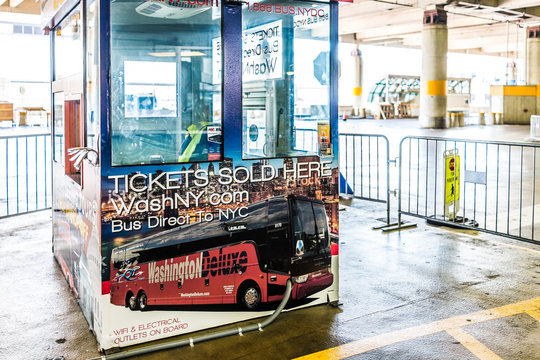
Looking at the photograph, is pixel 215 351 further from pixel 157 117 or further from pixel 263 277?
pixel 157 117

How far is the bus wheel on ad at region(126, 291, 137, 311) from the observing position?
3748mm

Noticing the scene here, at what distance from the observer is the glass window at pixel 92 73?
3604 millimetres

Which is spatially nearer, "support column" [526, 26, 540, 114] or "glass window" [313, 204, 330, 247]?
"glass window" [313, 204, 330, 247]

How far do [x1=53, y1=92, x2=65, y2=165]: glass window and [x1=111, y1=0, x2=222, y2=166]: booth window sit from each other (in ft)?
5.41

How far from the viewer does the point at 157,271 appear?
3.86m

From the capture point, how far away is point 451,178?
7.55 m

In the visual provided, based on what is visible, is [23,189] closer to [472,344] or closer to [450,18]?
[472,344]

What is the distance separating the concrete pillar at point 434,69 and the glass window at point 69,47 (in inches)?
1034

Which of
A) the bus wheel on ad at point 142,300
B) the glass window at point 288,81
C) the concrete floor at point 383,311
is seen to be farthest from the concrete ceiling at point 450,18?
the bus wheel on ad at point 142,300

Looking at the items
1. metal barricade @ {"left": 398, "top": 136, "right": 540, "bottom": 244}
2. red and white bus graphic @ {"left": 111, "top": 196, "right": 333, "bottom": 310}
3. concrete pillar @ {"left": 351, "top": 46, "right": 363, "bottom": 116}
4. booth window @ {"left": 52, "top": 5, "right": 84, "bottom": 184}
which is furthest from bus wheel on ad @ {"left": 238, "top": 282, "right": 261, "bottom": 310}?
concrete pillar @ {"left": 351, "top": 46, "right": 363, "bottom": 116}

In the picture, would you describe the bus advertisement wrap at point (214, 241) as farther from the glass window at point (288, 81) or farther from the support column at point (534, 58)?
the support column at point (534, 58)

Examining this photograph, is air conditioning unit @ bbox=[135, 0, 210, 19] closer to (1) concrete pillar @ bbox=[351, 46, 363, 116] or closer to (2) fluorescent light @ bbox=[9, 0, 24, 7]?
(2) fluorescent light @ bbox=[9, 0, 24, 7]

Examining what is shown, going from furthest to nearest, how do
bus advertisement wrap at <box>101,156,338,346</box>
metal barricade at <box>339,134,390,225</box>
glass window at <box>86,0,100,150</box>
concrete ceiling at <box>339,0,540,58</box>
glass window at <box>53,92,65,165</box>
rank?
concrete ceiling at <box>339,0,540,58</box> → metal barricade at <box>339,134,390,225</box> → glass window at <box>53,92,65,165</box> → bus advertisement wrap at <box>101,156,338,346</box> → glass window at <box>86,0,100,150</box>

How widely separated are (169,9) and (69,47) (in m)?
1.63
